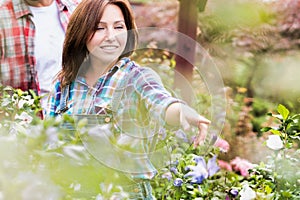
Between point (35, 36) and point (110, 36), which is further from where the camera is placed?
point (35, 36)

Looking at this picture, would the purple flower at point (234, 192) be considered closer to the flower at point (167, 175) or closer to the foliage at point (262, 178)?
the foliage at point (262, 178)

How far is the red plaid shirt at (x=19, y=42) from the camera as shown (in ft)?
7.88

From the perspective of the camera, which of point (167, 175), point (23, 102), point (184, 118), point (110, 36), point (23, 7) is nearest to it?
point (184, 118)

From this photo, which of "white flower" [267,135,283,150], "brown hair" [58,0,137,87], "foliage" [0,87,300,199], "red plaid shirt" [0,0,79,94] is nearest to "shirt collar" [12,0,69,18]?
"red plaid shirt" [0,0,79,94]

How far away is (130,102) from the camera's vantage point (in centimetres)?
162

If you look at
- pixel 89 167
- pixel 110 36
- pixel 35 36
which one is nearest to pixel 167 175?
pixel 110 36

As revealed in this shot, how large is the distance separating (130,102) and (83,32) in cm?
30

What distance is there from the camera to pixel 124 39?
5.83ft

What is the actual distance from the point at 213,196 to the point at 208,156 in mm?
411

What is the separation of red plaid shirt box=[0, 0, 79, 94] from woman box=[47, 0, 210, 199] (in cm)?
56

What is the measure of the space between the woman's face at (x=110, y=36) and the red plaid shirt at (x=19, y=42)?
0.62m

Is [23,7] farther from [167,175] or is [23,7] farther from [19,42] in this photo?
[167,175]

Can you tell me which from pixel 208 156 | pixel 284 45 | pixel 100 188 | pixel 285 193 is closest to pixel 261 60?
pixel 284 45

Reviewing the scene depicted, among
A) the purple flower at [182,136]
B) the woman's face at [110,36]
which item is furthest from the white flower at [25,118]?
the purple flower at [182,136]
